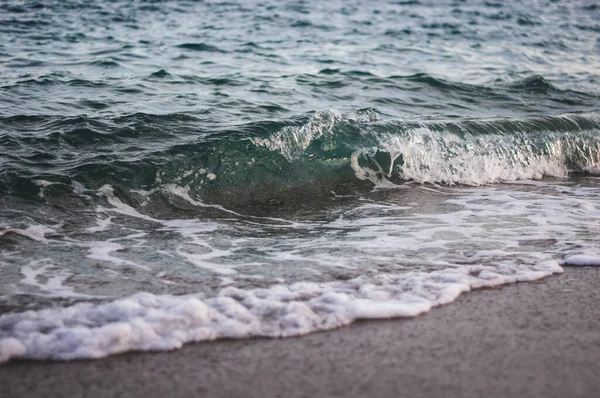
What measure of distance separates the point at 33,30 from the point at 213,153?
8130 mm

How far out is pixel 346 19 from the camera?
16.0 meters

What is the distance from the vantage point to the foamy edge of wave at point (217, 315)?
7.98 feet

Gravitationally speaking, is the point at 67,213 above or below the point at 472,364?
below

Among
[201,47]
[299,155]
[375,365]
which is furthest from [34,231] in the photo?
[201,47]

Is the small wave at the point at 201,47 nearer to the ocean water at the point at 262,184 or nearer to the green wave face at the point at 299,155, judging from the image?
the ocean water at the point at 262,184

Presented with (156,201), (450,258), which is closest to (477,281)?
(450,258)

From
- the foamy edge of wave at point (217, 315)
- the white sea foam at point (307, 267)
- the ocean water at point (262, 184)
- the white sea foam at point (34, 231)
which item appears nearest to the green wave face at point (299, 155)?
the ocean water at point (262, 184)

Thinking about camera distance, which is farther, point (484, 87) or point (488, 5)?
point (488, 5)

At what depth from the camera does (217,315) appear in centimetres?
270

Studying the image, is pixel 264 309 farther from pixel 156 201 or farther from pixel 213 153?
pixel 213 153

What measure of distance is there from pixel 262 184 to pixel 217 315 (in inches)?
113

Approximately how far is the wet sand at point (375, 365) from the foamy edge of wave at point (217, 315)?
7 cm

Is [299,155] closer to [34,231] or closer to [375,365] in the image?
[34,231]

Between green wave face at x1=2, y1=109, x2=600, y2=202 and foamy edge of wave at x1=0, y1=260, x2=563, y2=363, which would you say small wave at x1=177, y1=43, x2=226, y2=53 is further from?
foamy edge of wave at x1=0, y1=260, x2=563, y2=363
